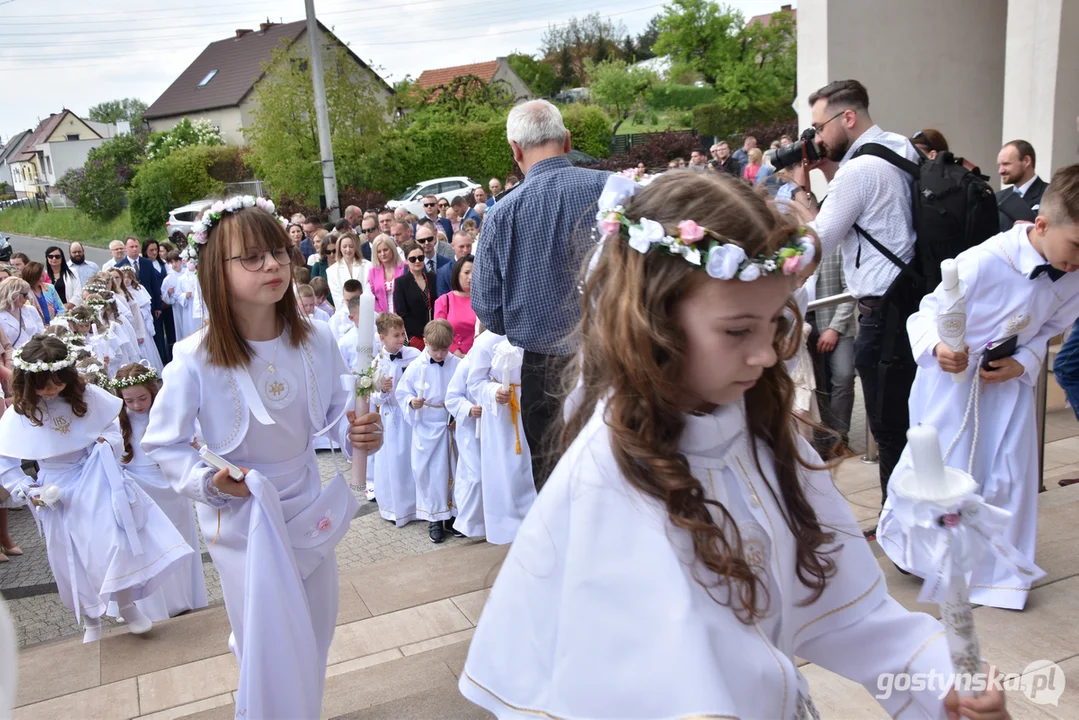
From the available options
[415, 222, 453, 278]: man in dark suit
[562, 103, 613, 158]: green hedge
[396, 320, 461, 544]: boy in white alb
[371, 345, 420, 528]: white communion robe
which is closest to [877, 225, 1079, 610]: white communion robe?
[396, 320, 461, 544]: boy in white alb

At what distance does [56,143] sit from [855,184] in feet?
293

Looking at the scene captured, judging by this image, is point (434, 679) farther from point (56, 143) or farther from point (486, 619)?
point (56, 143)

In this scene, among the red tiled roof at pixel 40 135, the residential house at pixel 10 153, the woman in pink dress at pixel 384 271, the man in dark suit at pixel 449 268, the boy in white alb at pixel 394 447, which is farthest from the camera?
the residential house at pixel 10 153

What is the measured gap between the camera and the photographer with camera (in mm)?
4664

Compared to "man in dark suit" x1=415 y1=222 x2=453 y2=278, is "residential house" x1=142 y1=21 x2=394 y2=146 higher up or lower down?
higher up

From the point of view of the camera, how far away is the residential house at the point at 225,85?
50562mm

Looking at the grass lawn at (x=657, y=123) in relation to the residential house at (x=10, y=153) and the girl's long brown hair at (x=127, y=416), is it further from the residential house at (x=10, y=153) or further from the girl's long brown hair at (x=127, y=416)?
the residential house at (x=10, y=153)

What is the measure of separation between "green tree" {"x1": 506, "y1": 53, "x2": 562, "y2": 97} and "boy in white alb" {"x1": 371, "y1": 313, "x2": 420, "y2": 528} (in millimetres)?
65212

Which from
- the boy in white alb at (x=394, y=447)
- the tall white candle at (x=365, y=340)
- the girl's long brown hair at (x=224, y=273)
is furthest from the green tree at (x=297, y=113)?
the tall white candle at (x=365, y=340)

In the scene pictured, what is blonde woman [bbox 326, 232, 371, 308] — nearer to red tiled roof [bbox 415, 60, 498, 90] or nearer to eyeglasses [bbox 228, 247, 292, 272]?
eyeglasses [bbox 228, 247, 292, 272]

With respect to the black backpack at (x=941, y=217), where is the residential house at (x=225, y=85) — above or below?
above

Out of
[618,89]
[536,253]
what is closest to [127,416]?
[536,253]

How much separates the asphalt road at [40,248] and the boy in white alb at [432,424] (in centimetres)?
2989

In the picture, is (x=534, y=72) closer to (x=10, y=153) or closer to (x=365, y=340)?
(x=10, y=153)
